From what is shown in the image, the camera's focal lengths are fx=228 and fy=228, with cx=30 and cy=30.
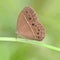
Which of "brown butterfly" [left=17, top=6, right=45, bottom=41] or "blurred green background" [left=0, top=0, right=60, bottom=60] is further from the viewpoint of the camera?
"blurred green background" [left=0, top=0, right=60, bottom=60]

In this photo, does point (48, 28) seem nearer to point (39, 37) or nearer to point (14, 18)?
point (14, 18)

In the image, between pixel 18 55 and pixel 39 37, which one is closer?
pixel 39 37

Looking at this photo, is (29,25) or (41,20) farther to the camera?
(41,20)

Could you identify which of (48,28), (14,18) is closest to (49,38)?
(48,28)

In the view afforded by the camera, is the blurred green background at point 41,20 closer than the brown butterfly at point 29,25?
No
